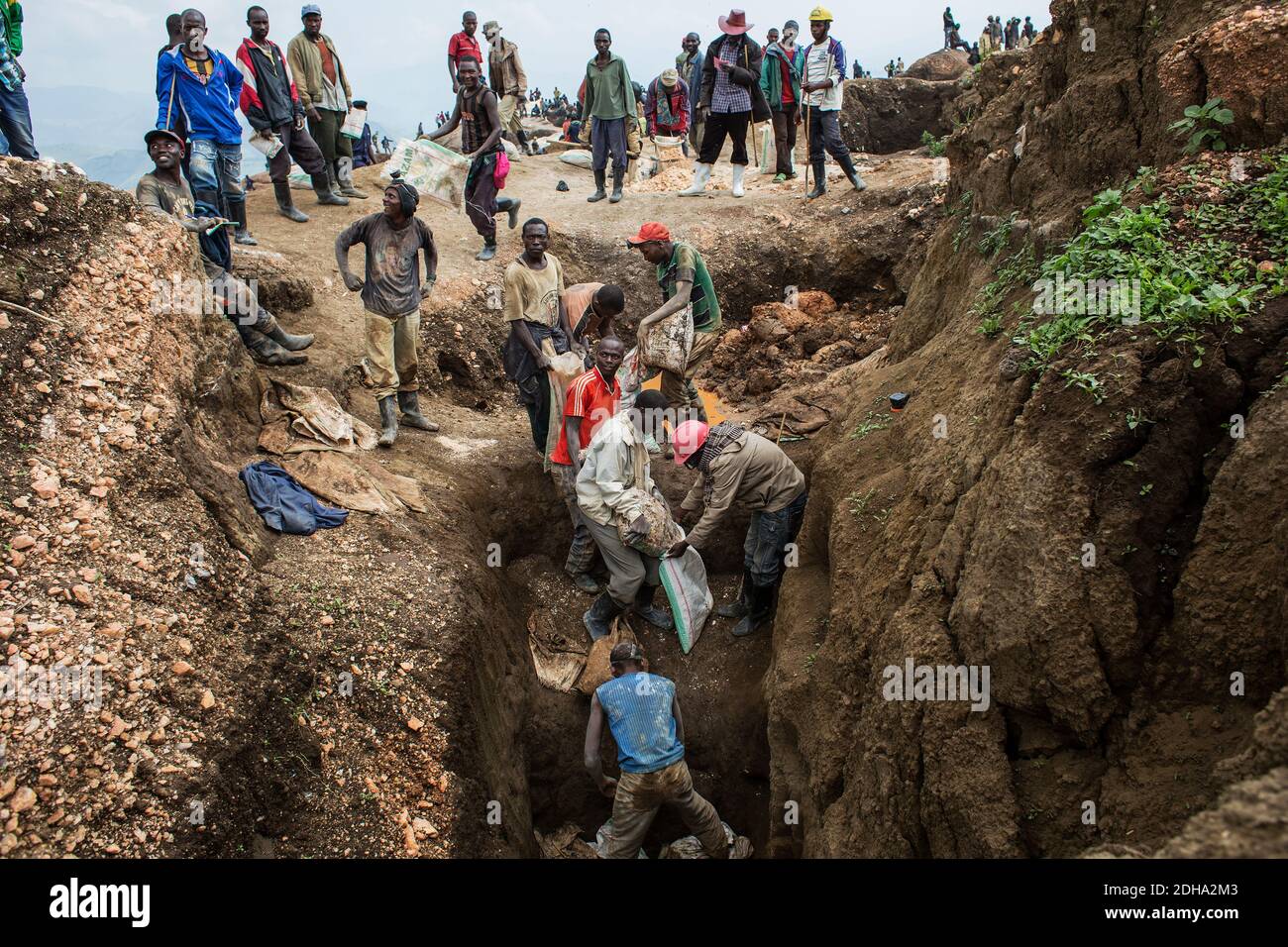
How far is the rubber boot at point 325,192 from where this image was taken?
10.4 metres

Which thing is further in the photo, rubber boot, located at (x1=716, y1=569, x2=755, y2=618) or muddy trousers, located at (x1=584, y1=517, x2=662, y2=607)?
rubber boot, located at (x1=716, y1=569, x2=755, y2=618)

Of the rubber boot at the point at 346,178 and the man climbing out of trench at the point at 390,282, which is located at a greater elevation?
the rubber boot at the point at 346,178

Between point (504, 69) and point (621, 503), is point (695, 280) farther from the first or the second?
point (504, 69)

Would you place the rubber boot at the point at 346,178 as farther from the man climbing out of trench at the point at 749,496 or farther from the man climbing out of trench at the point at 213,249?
the man climbing out of trench at the point at 749,496

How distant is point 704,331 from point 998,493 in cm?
369

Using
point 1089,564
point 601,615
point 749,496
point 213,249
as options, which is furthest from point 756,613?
point 213,249

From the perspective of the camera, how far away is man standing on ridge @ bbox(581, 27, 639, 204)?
10508 mm

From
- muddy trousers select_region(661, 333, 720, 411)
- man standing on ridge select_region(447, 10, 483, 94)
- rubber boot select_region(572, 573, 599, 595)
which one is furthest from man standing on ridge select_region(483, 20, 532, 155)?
rubber boot select_region(572, 573, 599, 595)

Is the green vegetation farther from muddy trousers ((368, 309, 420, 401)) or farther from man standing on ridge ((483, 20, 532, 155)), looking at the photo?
man standing on ridge ((483, 20, 532, 155))

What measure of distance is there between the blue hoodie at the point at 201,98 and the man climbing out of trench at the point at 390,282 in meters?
2.10

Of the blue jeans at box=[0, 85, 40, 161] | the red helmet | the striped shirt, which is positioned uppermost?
the blue jeans at box=[0, 85, 40, 161]

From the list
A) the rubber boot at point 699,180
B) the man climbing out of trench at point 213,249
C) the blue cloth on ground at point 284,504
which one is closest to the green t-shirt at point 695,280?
the blue cloth on ground at point 284,504

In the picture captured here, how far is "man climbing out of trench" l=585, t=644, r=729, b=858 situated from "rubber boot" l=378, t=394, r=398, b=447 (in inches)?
114

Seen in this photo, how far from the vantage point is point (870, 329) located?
9.96 m
